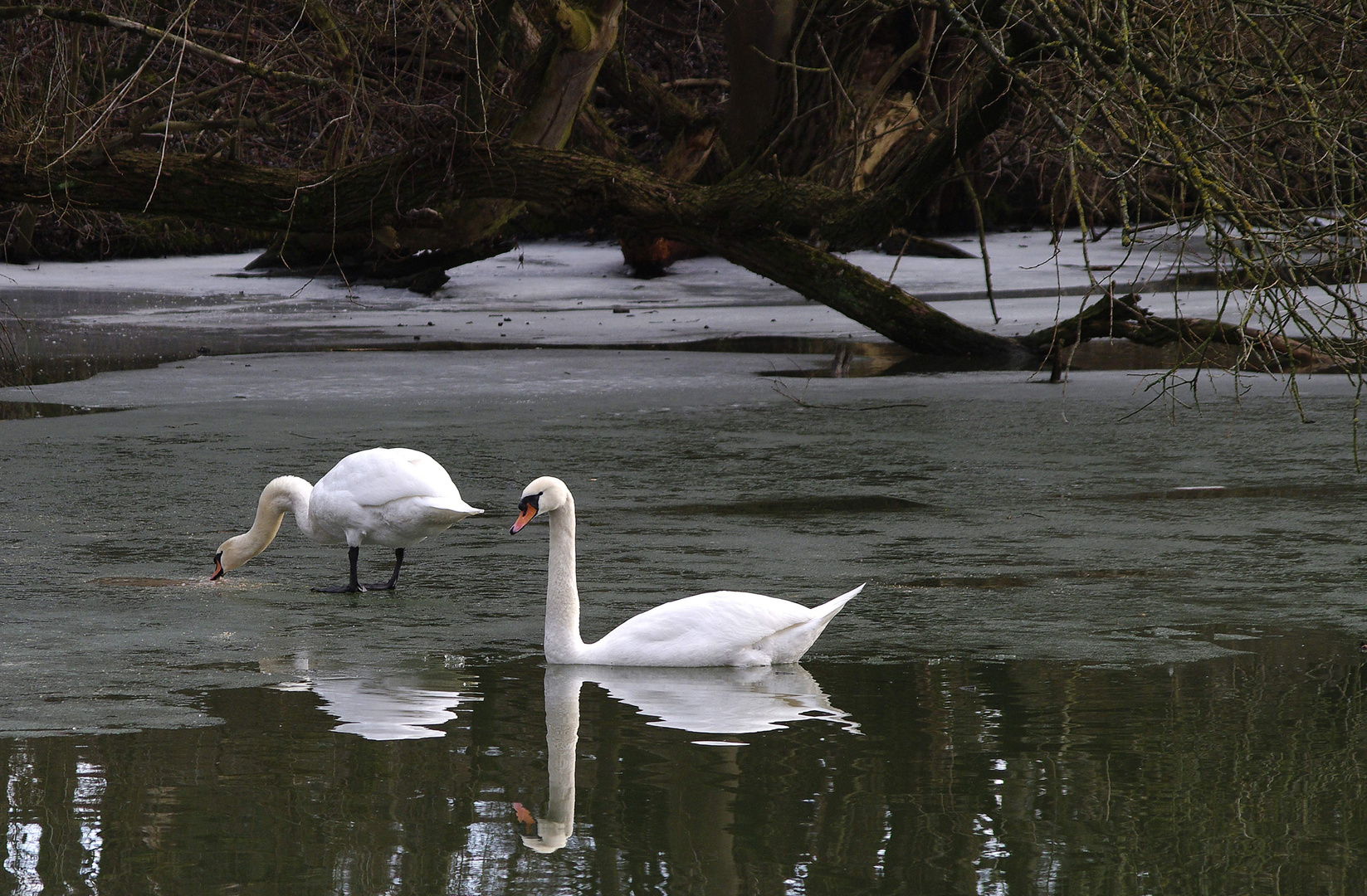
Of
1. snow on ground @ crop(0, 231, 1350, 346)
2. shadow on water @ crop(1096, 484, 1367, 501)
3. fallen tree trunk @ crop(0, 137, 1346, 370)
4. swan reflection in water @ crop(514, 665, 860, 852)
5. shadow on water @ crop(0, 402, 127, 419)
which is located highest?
fallen tree trunk @ crop(0, 137, 1346, 370)

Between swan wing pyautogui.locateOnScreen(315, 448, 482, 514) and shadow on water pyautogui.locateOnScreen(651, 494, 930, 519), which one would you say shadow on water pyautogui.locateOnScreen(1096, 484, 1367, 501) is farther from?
swan wing pyautogui.locateOnScreen(315, 448, 482, 514)

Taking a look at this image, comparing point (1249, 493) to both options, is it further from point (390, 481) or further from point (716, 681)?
point (390, 481)

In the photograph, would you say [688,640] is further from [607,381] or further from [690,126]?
[690,126]

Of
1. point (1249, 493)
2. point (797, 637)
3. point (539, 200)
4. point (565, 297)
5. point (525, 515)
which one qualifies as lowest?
point (797, 637)

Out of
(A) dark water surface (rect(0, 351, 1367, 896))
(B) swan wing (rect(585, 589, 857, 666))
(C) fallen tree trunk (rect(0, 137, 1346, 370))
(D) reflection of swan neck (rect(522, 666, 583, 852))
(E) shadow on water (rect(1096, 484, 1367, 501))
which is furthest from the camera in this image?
(C) fallen tree trunk (rect(0, 137, 1346, 370))

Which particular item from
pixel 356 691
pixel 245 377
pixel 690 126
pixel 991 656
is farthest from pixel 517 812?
pixel 690 126

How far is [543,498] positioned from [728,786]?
69.1 inches

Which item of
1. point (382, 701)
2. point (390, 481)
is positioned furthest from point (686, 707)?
point (390, 481)

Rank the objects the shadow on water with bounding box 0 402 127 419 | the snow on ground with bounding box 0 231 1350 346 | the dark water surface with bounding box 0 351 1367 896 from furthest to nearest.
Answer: the snow on ground with bounding box 0 231 1350 346 < the shadow on water with bounding box 0 402 127 419 < the dark water surface with bounding box 0 351 1367 896

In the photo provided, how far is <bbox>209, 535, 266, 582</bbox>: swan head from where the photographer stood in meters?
6.02

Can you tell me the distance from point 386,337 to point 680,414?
6014 mm

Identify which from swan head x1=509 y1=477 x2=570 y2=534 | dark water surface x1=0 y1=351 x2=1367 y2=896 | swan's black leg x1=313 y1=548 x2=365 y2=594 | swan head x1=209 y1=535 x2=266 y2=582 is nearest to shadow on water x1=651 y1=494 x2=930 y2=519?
dark water surface x1=0 y1=351 x2=1367 y2=896

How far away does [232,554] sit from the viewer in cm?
608

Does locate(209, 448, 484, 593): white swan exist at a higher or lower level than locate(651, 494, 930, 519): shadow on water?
higher
